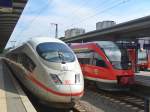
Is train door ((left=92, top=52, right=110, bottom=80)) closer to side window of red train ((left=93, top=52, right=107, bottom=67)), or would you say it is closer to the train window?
side window of red train ((left=93, top=52, right=107, bottom=67))

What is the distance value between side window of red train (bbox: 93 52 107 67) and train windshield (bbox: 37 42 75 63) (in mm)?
3900

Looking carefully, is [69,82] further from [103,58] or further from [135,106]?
[103,58]

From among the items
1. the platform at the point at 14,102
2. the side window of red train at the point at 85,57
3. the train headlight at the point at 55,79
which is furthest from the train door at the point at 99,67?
the train headlight at the point at 55,79

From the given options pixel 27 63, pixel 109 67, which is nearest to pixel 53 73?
pixel 27 63

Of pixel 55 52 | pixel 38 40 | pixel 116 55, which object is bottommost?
pixel 116 55

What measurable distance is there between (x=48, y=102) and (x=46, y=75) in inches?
36.7

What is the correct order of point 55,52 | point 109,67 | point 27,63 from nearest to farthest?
point 55,52 < point 27,63 < point 109,67

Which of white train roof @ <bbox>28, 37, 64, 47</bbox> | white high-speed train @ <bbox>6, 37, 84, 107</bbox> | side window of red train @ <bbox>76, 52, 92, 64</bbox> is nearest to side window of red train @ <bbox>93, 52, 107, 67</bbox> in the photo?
side window of red train @ <bbox>76, 52, 92, 64</bbox>

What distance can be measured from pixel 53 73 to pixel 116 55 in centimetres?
608

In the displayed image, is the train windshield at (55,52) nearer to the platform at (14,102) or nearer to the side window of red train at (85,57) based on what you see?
the platform at (14,102)

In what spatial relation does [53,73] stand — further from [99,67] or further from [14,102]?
[99,67]

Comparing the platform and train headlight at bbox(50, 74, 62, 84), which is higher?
train headlight at bbox(50, 74, 62, 84)

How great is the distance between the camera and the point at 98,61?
1767 centimetres

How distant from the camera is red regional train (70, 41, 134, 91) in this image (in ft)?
55.4
